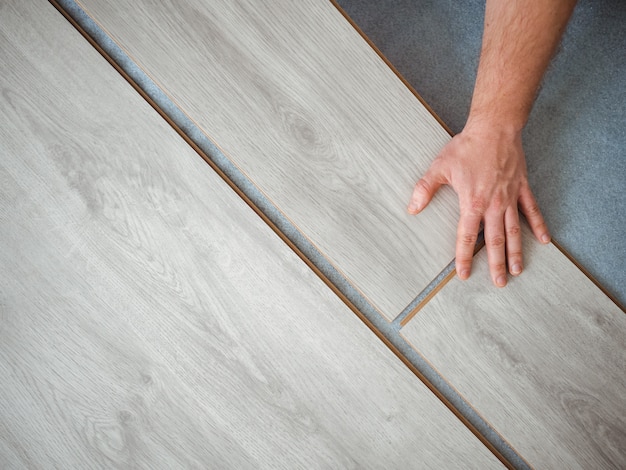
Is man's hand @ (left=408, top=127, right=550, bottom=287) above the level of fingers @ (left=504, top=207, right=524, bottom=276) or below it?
above

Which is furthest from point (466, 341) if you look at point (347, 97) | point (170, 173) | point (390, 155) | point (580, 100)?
point (580, 100)

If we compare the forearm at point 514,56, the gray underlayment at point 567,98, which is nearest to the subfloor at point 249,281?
the forearm at point 514,56

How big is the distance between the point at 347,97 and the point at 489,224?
30cm

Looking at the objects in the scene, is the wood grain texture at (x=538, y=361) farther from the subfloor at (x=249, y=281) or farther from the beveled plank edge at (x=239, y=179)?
the beveled plank edge at (x=239, y=179)

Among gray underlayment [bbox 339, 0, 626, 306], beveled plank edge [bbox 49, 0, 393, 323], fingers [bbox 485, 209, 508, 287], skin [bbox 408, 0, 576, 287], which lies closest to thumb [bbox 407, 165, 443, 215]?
skin [bbox 408, 0, 576, 287]

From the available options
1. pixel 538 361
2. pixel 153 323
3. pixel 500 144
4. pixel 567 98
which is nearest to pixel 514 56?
pixel 500 144

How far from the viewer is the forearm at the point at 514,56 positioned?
67 cm

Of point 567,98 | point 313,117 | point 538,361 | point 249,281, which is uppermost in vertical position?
point 313,117

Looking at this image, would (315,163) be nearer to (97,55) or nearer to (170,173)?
(170,173)

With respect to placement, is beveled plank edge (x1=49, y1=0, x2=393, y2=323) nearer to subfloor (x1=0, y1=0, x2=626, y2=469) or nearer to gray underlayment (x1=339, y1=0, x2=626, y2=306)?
subfloor (x1=0, y1=0, x2=626, y2=469)

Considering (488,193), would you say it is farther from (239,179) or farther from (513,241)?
(239,179)

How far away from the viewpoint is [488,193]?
72 cm

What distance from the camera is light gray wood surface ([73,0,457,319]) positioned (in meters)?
0.69

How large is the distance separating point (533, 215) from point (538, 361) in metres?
0.23
